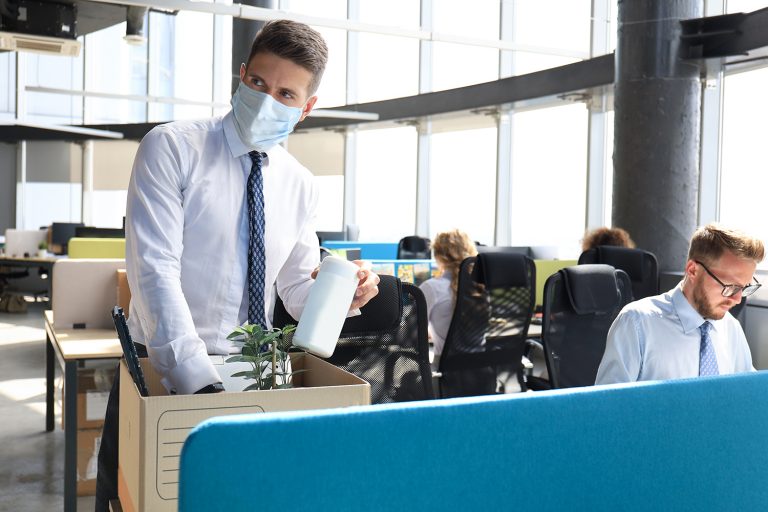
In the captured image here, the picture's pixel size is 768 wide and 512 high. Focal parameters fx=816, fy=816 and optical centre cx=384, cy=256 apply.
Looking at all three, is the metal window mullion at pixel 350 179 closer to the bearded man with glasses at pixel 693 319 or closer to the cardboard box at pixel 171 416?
the bearded man with glasses at pixel 693 319

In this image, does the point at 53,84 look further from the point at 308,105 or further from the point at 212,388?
the point at 212,388

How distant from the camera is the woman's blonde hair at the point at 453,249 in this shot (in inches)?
165

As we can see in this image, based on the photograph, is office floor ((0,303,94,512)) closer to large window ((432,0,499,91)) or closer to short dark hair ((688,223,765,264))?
short dark hair ((688,223,765,264))

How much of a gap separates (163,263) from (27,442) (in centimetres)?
356

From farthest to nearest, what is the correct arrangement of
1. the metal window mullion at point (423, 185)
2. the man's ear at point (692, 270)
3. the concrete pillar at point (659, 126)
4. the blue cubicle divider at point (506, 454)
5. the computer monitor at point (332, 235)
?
the metal window mullion at point (423, 185) < the computer monitor at point (332, 235) < the concrete pillar at point (659, 126) < the man's ear at point (692, 270) < the blue cubicle divider at point (506, 454)

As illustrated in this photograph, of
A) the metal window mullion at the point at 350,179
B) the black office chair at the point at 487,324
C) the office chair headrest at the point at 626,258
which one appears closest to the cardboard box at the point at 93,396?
the black office chair at the point at 487,324

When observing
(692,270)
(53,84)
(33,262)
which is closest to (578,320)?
(692,270)

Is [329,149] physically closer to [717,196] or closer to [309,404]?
[717,196]

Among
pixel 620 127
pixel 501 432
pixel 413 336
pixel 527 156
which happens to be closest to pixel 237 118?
pixel 501 432

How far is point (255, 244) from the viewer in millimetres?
1542

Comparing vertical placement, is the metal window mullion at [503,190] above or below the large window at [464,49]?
below

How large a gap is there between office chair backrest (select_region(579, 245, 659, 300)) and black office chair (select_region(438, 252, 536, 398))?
877 millimetres

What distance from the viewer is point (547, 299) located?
3.24m

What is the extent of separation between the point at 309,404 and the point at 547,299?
7.60 feet
